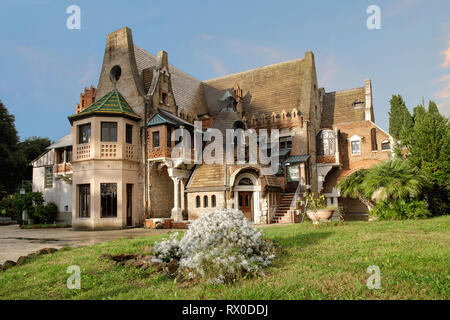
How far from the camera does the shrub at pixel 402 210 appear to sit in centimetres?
1590

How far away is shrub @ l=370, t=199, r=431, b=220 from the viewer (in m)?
15.9

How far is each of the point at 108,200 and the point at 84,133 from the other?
500 cm

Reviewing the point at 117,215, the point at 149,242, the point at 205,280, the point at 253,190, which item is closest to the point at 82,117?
the point at 117,215

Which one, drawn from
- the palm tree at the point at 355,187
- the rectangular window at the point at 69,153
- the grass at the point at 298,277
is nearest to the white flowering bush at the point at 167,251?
the grass at the point at 298,277

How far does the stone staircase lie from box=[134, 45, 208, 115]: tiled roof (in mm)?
11192

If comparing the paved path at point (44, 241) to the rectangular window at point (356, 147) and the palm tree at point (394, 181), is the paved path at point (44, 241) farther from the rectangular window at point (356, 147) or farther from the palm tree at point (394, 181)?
the rectangular window at point (356, 147)

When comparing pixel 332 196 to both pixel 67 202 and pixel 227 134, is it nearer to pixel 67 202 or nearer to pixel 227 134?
pixel 227 134

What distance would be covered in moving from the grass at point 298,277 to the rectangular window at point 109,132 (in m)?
13.5

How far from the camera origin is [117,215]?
70.6 feet

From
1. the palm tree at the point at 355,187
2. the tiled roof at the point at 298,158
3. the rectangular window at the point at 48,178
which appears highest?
the tiled roof at the point at 298,158

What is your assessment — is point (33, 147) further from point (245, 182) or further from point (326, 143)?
point (326, 143)

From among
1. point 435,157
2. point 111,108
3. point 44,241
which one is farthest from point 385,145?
point 44,241

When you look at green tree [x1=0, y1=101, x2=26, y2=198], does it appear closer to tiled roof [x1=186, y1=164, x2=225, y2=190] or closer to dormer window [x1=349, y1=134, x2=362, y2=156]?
tiled roof [x1=186, y1=164, x2=225, y2=190]
